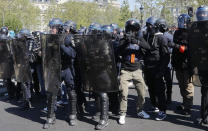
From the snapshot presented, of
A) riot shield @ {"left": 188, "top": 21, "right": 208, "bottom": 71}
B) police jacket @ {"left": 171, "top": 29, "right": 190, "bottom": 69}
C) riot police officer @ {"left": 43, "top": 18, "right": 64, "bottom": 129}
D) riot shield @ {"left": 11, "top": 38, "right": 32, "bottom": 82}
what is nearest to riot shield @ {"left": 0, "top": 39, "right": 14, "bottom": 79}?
riot shield @ {"left": 11, "top": 38, "right": 32, "bottom": 82}

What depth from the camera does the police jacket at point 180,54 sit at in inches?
186

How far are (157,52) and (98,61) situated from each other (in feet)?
3.99

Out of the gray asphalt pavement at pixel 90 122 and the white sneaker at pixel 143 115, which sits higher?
the white sneaker at pixel 143 115

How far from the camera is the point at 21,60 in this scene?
5.63 meters

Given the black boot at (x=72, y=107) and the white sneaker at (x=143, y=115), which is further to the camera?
the white sneaker at (x=143, y=115)

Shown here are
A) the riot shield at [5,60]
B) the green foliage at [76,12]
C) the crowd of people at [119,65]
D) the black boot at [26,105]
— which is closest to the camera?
the crowd of people at [119,65]

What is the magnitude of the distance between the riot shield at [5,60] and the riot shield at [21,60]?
22.9 inches

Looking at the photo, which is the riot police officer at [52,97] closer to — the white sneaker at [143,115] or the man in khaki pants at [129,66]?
the man in khaki pants at [129,66]

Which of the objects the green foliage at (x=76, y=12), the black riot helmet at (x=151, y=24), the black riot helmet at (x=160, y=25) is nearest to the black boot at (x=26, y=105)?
the black riot helmet at (x=151, y=24)

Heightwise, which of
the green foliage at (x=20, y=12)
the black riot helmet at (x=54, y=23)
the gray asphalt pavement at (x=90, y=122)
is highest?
the green foliage at (x=20, y=12)

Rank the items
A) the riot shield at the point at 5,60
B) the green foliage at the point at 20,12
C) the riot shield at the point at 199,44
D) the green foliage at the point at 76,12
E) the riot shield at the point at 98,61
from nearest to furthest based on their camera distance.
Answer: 1. the riot shield at the point at 199,44
2. the riot shield at the point at 98,61
3. the riot shield at the point at 5,60
4. the green foliage at the point at 20,12
5. the green foliage at the point at 76,12

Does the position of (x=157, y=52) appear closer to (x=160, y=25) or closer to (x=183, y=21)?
(x=160, y=25)

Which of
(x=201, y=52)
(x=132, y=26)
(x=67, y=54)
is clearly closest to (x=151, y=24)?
(x=132, y=26)

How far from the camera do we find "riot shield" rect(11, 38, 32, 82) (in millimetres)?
5547
